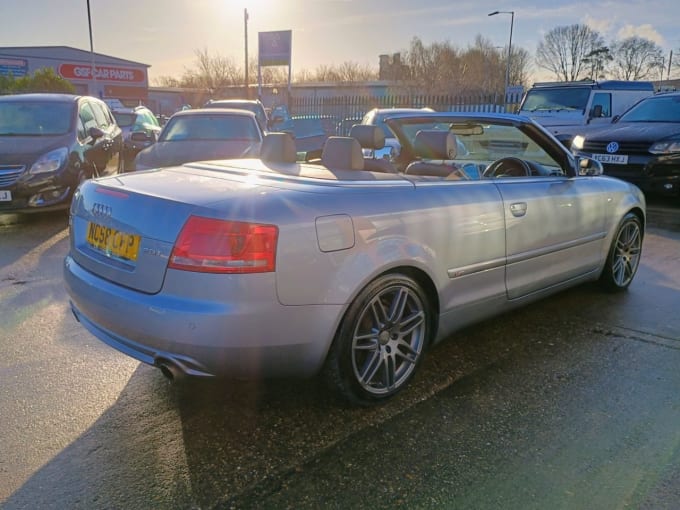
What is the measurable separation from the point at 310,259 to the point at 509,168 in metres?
2.49

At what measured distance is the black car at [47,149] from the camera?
6820mm

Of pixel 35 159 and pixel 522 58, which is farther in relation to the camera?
pixel 522 58

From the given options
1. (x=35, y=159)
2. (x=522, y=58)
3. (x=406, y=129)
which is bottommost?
(x=35, y=159)

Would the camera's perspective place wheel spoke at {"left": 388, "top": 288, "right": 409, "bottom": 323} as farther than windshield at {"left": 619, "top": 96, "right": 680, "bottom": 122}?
No

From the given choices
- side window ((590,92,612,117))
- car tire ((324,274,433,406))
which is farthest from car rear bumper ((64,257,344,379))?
side window ((590,92,612,117))

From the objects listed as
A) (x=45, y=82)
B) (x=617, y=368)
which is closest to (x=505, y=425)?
(x=617, y=368)

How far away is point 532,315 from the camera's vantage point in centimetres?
419

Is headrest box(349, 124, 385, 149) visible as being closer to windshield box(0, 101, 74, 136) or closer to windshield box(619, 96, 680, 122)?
windshield box(0, 101, 74, 136)

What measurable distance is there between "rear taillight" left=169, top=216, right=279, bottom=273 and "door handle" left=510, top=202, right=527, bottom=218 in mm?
1698

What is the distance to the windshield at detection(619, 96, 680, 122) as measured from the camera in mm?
9765

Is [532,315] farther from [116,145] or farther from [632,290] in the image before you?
[116,145]

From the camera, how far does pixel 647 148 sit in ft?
28.6

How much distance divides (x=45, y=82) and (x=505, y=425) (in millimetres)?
30467

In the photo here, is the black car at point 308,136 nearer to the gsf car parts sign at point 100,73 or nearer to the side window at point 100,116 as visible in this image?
the side window at point 100,116
